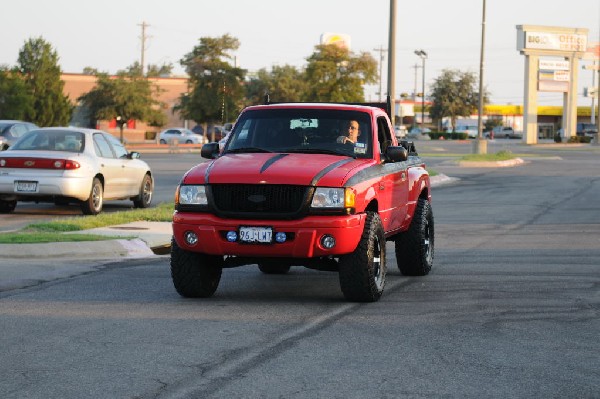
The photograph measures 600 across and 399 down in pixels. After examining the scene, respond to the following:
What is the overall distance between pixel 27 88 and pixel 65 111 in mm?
2736

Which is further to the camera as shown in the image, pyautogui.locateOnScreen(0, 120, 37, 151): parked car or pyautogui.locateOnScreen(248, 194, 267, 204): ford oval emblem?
pyautogui.locateOnScreen(0, 120, 37, 151): parked car


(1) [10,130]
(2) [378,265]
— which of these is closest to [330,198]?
(2) [378,265]

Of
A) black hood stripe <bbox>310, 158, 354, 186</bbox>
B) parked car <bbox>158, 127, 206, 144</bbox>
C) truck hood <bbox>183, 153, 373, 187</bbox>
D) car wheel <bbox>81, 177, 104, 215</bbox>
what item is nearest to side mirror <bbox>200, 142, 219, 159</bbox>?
truck hood <bbox>183, 153, 373, 187</bbox>

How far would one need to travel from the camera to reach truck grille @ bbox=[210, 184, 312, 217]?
32.4 feet

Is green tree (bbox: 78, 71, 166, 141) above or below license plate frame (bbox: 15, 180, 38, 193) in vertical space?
above

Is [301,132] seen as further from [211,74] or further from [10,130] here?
[211,74]

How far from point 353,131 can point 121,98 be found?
72369mm

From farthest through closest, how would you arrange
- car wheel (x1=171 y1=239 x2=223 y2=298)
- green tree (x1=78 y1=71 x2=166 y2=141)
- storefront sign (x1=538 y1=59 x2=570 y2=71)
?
1. storefront sign (x1=538 y1=59 x2=570 y2=71)
2. green tree (x1=78 y1=71 x2=166 y2=141)
3. car wheel (x1=171 y1=239 x2=223 y2=298)

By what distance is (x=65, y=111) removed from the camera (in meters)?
70.9

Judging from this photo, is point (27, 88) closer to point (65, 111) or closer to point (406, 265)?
point (65, 111)

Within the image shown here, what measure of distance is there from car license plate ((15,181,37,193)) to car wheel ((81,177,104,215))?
99 centimetres

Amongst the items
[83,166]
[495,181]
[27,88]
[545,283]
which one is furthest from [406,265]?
[27,88]

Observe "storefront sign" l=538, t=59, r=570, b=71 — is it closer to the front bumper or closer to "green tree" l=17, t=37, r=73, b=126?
"green tree" l=17, t=37, r=73, b=126

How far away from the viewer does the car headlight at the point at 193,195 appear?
399 inches
